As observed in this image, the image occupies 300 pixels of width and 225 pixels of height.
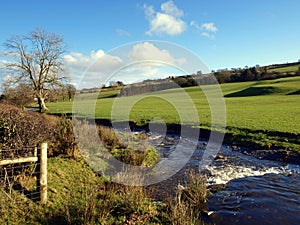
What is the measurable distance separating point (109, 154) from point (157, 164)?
9.33 ft

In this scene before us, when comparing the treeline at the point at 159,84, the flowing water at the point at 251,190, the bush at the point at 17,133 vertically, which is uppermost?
the treeline at the point at 159,84

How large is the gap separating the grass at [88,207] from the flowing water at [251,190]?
1.03 m

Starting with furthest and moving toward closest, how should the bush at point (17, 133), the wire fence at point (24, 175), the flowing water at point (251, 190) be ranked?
the bush at point (17, 133)
the flowing water at point (251, 190)
the wire fence at point (24, 175)

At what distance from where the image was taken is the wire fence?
24.5 ft

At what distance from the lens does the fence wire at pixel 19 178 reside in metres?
7.67

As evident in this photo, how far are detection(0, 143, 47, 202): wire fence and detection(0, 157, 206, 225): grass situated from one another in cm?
27

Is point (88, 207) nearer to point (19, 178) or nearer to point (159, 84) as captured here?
point (19, 178)

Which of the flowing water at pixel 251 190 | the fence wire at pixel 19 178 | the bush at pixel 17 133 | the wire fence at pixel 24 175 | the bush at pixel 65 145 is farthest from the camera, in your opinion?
the bush at pixel 65 145

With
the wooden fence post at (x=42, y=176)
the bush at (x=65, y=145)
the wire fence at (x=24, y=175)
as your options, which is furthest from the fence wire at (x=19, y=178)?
the bush at (x=65, y=145)

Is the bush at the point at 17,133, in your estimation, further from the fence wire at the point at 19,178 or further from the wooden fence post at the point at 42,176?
the wooden fence post at the point at 42,176

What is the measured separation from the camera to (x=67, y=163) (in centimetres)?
1144

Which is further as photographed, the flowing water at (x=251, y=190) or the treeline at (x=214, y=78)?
the treeline at (x=214, y=78)

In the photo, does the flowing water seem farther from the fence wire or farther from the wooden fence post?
the fence wire

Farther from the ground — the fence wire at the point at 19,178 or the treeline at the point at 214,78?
the treeline at the point at 214,78
